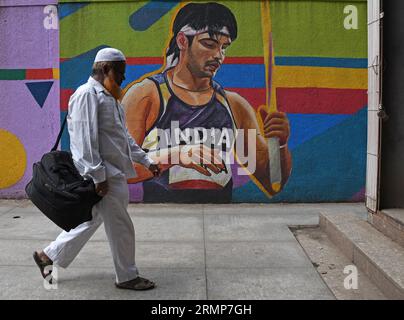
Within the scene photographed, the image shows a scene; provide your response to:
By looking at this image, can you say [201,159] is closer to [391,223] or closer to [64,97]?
[64,97]

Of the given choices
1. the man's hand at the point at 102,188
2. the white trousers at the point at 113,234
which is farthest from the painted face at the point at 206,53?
the man's hand at the point at 102,188

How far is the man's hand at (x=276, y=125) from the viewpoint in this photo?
299 inches

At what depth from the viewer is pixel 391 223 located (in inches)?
210

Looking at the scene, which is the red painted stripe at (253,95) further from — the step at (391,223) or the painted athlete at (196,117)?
the step at (391,223)

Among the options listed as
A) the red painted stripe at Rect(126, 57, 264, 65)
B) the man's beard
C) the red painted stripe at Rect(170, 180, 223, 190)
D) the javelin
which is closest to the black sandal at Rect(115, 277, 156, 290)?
the red painted stripe at Rect(170, 180, 223, 190)

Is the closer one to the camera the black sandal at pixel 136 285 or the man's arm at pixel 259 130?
the black sandal at pixel 136 285

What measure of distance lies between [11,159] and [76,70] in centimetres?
156

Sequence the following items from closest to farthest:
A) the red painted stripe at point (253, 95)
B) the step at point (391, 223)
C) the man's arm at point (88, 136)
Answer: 1. the man's arm at point (88, 136)
2. the step at point (391, 223)
3. the red painted stripe at point (253, 95)

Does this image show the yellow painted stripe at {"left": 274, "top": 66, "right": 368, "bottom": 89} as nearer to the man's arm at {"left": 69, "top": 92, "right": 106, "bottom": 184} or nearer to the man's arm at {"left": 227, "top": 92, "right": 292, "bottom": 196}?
the man's arm at {"left": 227, "top": 92, "right": 292, "bottom": 196}

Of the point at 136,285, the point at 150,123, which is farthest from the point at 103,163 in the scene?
the point at 150,123

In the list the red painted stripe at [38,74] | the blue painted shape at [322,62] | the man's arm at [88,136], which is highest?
the blue painted shape at [322,62]

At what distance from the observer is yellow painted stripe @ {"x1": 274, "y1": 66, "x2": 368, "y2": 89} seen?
7.54 m

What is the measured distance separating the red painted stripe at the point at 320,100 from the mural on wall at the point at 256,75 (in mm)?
14
